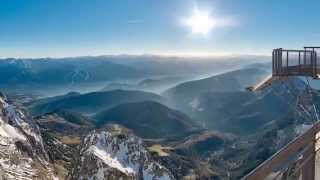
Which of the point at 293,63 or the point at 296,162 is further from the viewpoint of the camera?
the point at 293,63

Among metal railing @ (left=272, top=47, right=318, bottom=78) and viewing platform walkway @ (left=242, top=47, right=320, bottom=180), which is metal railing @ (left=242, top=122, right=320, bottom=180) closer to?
viewing platform walkway @ (left=242, top=47, right=320, bottom=180)

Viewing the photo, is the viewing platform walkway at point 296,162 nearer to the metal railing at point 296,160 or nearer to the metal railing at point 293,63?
the metal railing at point 296,160

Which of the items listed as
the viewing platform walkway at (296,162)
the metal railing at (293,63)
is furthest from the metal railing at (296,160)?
the metal railing at (293,63)

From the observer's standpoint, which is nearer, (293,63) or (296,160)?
(296,160)

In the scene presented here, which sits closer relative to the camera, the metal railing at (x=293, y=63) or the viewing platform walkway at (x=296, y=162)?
the viewing platform walkway at (x=296, y=162)

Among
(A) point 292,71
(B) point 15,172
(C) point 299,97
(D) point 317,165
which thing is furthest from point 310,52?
(B) point 15,172

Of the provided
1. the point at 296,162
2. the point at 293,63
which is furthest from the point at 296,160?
the point at 293,63

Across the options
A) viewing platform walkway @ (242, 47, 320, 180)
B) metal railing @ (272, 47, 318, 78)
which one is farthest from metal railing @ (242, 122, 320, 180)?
metal railing @ (272, 47, 318, 78)

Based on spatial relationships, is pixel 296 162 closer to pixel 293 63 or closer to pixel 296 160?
pixel 296 160
